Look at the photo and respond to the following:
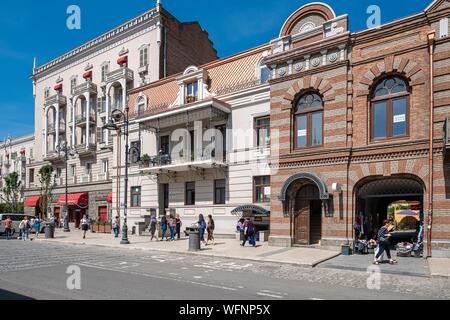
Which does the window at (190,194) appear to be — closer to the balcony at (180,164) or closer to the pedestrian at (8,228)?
the balcony at (180,164)

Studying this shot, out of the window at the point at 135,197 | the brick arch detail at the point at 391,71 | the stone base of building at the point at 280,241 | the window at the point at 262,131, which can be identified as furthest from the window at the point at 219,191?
the brick arch detail at the point at 391,71

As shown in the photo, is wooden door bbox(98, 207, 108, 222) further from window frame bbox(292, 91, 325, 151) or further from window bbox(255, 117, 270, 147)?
window frame bbox(292, 91, 325, 151)

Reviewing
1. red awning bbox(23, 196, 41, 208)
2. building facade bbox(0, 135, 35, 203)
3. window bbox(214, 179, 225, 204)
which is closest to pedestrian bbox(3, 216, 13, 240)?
A: window bbox(214, 179, 225, 204)

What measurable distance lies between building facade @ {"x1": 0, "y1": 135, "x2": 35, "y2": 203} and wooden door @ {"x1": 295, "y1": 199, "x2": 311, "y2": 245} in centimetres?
4058

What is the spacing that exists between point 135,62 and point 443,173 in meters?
28.1

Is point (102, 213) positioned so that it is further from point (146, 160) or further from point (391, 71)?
point (391, 71)

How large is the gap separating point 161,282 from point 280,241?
9363 millimetres

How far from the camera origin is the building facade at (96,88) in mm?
33969

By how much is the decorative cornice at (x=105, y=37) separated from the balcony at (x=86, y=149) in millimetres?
10391

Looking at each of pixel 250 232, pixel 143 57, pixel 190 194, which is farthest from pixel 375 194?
pixel 143 57

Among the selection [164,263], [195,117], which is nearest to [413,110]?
[164,263]

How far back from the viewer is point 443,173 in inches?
571
